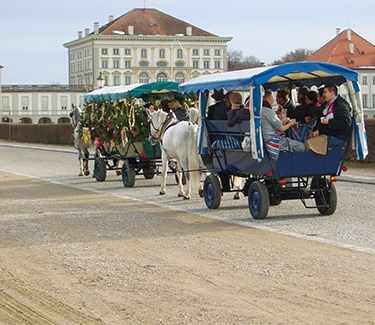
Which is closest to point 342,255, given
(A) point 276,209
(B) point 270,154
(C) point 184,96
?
(B) point 270,154

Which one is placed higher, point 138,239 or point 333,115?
point 333,115

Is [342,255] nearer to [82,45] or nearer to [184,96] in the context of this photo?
[184,96]

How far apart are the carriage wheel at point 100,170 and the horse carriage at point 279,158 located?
8.72 meters

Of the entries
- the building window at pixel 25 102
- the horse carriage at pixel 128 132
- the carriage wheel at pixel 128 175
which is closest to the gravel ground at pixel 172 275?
the carriage wheel at pixel 128 175

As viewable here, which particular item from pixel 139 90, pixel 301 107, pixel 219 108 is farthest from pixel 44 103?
pixel 301 107

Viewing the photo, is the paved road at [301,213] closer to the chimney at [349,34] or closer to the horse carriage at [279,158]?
the horse carriage at [279,158]

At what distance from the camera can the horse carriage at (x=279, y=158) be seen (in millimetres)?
15867

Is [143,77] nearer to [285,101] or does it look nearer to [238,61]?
[238,61]

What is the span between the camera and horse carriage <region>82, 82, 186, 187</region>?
959 inches

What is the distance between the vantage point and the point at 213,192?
1786cm

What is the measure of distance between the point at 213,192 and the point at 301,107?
2.18m

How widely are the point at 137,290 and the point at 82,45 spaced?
540ft

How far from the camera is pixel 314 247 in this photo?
41.3ft

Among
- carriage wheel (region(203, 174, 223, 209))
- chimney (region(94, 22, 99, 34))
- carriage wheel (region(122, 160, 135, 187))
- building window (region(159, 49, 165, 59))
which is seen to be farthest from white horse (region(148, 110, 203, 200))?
chimney (region(94, 22, 99, 34))
